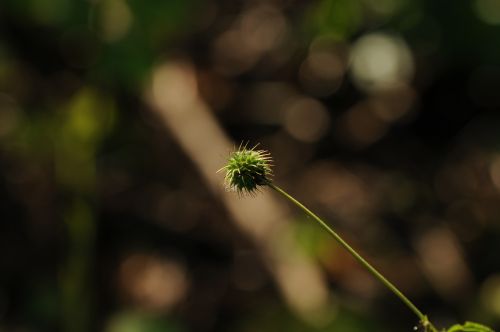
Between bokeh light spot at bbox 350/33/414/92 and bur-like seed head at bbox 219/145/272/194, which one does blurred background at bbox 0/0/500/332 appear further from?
bur-like seed head at bbox 219/145/272/194

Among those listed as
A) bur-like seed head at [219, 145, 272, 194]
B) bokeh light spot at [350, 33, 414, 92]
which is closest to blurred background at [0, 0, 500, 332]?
bokeh light spot at [350, 33, 414, 92]

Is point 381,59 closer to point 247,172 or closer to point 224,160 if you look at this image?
point 224,160

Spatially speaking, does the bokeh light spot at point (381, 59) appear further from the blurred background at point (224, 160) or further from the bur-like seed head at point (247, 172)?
the bur-like seed head at point (247, 172)

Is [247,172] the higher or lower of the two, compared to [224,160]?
lower

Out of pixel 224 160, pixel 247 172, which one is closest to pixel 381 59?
pixel 224 160

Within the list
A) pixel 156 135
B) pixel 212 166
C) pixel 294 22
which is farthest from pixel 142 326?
pixel 294 22

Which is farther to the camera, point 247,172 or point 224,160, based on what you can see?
point 224,160

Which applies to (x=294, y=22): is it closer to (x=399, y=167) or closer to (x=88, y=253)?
(x=399, y=167)

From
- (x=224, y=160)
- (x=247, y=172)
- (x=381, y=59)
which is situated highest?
(x=381, y=59)
